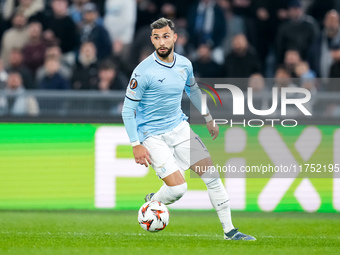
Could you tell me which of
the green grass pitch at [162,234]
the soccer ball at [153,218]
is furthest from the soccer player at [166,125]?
the green grass pitch at [162,234]

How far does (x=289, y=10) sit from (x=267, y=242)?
6371 millimetres

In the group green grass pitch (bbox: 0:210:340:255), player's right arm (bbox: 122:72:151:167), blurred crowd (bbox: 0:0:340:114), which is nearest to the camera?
green grass pitch (bbox: 0:210:340:255)

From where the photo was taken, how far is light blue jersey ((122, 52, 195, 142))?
8289 millimetres

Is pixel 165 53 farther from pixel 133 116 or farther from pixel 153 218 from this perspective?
pixel 153 218

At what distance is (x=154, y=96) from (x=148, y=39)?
538 cm

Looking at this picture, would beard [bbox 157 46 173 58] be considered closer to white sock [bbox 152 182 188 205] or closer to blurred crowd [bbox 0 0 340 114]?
white sock [bbox 152 182 188 205]

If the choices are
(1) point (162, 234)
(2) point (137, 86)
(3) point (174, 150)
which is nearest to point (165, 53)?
(2) point (137, 86)

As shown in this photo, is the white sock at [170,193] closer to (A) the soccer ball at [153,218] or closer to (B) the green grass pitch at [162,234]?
(A) the soccer ball at [153,218]

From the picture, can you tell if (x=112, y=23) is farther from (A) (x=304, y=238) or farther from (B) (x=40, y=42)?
(A) (x=304, y=238)

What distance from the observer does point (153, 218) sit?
8.27 m

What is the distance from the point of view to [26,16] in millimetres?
14859

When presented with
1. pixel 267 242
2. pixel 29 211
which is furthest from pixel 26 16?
pixel 267 242

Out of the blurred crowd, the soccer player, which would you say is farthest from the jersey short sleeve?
the blurred crowd

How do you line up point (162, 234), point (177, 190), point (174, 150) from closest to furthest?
point (177, 190) → point (174, 150) → point (162, 234)
